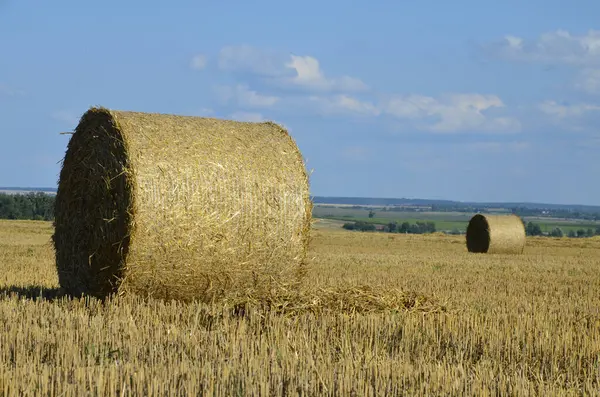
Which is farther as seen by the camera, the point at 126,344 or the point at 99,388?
the point at 126,344

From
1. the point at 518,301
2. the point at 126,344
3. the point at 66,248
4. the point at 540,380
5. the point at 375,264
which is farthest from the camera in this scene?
the point at 375,264

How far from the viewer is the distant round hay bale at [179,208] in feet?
30.9

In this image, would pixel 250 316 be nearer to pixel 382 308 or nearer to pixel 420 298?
pixel 382 308

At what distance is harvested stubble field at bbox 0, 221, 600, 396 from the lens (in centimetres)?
557

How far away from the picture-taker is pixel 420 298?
10.0 m

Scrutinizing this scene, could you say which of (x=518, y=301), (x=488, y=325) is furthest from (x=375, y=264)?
(x=488, y=325)

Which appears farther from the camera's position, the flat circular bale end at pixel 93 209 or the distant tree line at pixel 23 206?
the distant tree line at pixel 23 206

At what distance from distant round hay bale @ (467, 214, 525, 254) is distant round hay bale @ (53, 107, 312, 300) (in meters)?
16.0

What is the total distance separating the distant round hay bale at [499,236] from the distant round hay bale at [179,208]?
16.0 m

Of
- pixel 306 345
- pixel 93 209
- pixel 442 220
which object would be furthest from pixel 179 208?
pixel 442 220

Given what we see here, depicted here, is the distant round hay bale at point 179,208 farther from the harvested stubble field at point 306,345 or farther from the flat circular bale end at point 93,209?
the harvested stubble field at point 306,345

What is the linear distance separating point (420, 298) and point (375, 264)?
8.17m

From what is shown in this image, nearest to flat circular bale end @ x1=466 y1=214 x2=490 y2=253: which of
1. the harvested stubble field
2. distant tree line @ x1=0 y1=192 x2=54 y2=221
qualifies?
Answer: the harvested stubble field

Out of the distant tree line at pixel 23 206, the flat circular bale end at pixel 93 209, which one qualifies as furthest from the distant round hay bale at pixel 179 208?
the distant tree line at pixel 23 206
